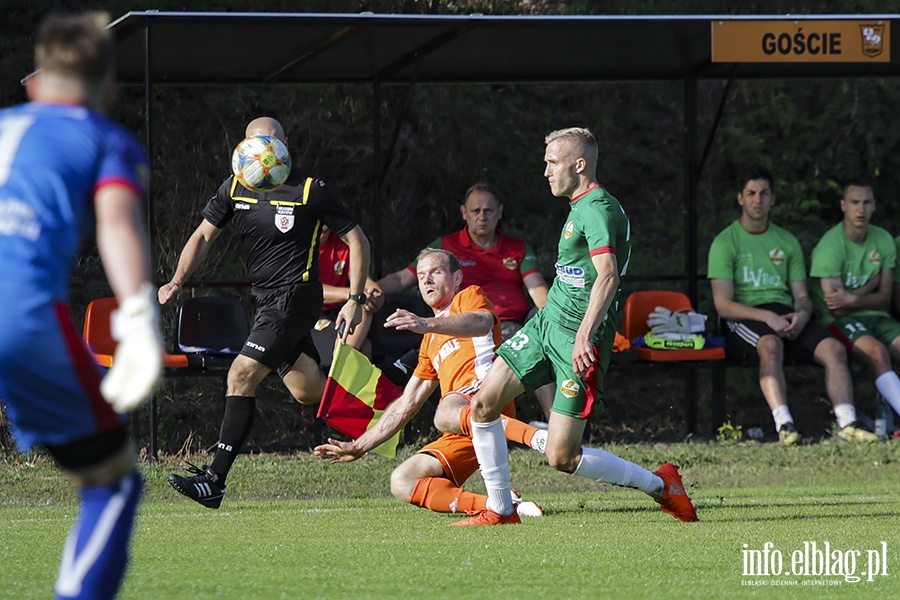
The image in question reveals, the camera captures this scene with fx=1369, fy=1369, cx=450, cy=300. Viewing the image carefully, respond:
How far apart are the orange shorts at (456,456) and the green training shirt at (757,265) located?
4.32 m

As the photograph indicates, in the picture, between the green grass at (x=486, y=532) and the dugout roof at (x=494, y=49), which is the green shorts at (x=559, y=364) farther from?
the dugout roof at (x=494, y=49)

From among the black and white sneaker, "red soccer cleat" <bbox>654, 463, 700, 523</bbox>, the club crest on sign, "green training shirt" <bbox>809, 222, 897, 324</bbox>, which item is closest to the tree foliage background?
"green training shirt" <bbox>809, 222, 897, 324</bbox>

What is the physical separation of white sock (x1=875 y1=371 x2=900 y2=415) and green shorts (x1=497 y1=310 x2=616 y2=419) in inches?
182

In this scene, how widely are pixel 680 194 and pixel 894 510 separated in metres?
9.64

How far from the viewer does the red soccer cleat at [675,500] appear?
695 centimetres

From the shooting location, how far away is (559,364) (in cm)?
664

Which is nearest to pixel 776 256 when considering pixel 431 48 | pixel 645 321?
pixel 645 321

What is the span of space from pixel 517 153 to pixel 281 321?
7.81 m

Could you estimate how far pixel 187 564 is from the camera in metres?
5.32

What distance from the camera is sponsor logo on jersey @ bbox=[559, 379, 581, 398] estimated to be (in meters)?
6.56

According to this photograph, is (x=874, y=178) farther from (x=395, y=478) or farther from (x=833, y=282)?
(x=395, y=478)

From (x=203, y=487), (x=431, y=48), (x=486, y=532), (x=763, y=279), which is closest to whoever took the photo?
(x=486, y=532)

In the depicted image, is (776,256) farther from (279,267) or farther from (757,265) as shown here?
(279,267)

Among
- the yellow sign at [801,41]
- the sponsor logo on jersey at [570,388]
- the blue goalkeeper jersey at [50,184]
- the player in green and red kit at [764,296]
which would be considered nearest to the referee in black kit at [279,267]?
the sponsor logo on jersey at [570,388]
